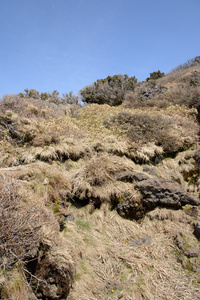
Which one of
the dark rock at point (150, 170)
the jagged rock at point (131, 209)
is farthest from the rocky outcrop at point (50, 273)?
the dark rock at point (150, 170)

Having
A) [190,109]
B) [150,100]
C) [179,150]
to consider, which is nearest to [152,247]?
[179,150]

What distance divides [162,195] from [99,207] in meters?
1.80

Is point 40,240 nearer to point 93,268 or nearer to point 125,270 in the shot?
point 93,268

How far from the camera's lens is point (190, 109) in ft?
34.5

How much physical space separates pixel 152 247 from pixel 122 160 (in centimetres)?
298

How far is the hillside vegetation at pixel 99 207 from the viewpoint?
274 cm

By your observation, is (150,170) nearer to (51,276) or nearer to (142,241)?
(142,241)

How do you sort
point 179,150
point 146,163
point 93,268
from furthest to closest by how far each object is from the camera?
point 179,150 < point 146,163 < point 93,268

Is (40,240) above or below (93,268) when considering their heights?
above

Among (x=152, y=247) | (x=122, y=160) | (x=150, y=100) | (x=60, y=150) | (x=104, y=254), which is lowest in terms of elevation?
(x=152, y=247)

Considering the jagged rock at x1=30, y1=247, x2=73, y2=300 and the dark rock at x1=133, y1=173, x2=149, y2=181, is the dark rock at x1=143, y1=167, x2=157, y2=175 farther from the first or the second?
the jagged rock at x1=30, y1=247, x2=73, y2=300

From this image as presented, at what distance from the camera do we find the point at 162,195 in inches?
203

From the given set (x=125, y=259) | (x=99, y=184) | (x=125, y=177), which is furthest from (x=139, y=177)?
(x=125, y=259)

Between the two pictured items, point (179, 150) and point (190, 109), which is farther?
point (190, 109)
